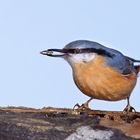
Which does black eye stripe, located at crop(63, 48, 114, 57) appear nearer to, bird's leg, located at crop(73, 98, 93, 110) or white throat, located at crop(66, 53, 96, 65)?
white throat, located at crop(66, 53, 96, 65)

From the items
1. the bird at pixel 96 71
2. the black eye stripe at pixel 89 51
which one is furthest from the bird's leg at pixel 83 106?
the black eye stripe at pixel 89 51

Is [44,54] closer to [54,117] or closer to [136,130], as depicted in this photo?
[54,117]

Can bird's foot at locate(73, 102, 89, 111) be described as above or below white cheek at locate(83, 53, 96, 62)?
below

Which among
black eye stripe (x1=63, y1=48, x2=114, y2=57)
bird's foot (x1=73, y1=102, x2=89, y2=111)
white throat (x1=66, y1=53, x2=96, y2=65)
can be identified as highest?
black eye stripe (x1=63, y1=48, x2=114, y2=57)

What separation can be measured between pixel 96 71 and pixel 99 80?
7cm

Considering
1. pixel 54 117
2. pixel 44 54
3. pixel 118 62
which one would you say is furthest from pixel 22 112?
pixel 118 62

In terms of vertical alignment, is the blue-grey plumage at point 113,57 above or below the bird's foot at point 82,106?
above

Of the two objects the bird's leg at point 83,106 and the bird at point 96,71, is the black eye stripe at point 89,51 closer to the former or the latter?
the bird at point 96,71

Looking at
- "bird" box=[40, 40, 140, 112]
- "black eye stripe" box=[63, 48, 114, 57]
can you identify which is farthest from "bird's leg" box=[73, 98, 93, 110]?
"black eye stripe" box=[63, 48, 114, 57]

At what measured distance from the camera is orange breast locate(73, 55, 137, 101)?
3.19 meters

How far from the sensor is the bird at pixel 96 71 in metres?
3.04

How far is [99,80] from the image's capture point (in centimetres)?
321

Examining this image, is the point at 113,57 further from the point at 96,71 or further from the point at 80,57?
the point at 80,57

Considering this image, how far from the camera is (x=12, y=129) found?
220 cm
